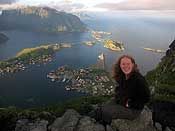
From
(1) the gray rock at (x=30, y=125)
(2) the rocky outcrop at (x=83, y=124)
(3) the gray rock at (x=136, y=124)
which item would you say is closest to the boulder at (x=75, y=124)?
(2) the rocky outcrop at (x=83, y=124)

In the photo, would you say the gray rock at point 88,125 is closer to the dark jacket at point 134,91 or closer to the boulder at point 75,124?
the boulder at point 75,124

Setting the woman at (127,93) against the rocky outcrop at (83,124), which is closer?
the woman at (127,93)

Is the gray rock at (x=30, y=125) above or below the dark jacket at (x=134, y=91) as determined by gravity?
below

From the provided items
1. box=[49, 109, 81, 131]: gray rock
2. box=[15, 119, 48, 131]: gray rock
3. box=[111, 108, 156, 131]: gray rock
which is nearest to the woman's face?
box=[111, 108, 156, 131]: gray rock

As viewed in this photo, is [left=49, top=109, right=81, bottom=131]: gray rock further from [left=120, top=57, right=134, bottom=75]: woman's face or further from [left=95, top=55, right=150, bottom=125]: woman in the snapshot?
[left=120, top=57, right=134, bottom=75]: woman's face

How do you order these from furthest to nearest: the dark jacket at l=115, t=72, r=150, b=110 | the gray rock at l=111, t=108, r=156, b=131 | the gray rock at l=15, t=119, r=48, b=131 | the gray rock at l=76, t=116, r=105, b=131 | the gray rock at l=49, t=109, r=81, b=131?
1. the gray rock at l=15, t=119, r=48, b=131
2. the gray rock at l=49, t=109, r=81, b=131
3. the gray rock at l=76, t=116, r=105, b=131
4. the gray rock at l=111, t=108, r=156, b=131
5. the dark jacket at l=115, t=72, r=150, b=110


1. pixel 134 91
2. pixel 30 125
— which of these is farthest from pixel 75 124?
pixel 134 91
